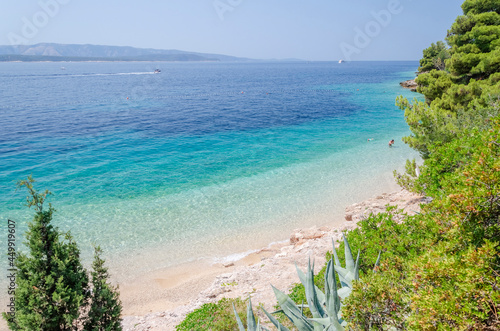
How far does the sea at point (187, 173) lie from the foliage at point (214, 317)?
15.7 feet

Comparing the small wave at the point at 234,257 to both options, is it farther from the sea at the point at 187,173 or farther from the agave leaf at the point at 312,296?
the agave leaf at the point at 312,296

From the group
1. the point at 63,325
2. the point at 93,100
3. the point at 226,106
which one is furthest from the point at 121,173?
the point at 93,100

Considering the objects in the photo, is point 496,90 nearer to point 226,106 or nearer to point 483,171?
point 483,171

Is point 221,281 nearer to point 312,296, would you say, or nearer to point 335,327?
point 312,296

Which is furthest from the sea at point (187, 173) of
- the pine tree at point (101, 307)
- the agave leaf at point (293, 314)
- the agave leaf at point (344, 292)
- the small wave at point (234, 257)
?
the agave leaf at point (293, 314)

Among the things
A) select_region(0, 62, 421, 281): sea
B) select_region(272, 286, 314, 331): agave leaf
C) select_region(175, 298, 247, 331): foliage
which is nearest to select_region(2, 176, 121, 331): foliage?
select_region(175, 298, 247, 331): foliage

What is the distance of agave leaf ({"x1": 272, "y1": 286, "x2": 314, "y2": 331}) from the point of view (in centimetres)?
→ 521

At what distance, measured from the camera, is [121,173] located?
22.4 meters

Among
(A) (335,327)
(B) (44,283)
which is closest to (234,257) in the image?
(B) (44,283)

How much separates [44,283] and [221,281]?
19.2 feet

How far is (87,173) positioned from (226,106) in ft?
101

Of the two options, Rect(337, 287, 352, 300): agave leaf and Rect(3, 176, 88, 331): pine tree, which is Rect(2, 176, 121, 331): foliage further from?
Rect(337, 287, 352, 300): agave leaf

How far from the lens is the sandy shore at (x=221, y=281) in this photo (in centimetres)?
951

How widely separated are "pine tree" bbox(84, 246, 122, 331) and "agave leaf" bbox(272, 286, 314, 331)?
4.18 metres
